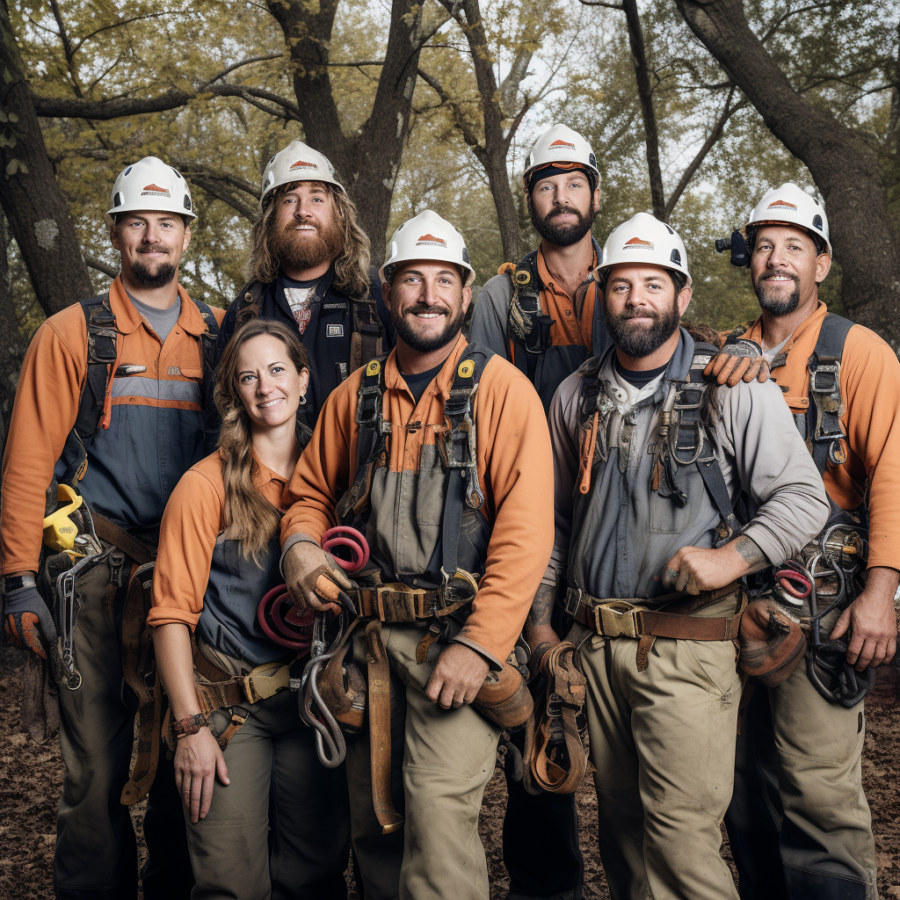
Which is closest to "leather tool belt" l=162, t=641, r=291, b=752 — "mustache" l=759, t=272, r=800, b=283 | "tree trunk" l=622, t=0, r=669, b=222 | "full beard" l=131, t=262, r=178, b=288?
"full beard" l=131, t=262, r=178, b=288

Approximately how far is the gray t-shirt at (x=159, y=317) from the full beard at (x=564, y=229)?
1.98 meters

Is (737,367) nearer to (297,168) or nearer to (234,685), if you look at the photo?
(234,685)

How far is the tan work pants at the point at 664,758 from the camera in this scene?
10.4ft

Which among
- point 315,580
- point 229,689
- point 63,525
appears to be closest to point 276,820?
point 229,689

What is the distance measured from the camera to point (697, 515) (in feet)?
11.2

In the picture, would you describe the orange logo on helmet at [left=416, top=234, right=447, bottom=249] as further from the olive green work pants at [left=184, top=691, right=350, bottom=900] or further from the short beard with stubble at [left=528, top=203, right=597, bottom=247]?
the olive green work pants at [left=184, top=691, right=350, bottom=900]

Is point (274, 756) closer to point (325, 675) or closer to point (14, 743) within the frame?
point (325, 675)

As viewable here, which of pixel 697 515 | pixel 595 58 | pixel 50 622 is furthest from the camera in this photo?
pixel 595 58

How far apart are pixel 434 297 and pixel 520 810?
2586 millimetres

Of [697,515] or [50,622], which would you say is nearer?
[697,515]

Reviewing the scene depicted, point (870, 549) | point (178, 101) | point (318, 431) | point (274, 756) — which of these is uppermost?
point (178, 101)

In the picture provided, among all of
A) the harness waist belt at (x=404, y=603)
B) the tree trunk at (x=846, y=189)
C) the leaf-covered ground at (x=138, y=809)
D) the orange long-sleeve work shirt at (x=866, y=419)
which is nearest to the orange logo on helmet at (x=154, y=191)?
the harness waist belt at (x=404, y=603)

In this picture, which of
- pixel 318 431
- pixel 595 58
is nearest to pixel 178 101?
pixel 318 431

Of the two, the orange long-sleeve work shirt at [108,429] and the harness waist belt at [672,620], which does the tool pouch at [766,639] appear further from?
the orange long-sleeve work shirt at [108,429]
